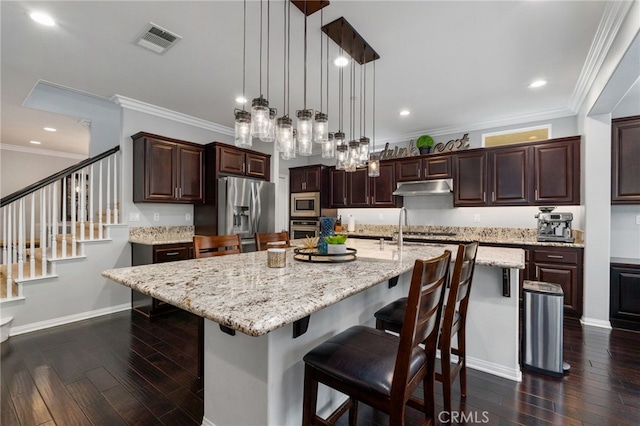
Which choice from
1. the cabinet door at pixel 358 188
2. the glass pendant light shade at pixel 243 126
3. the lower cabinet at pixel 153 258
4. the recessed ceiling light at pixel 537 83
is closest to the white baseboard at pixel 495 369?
the glass pendant light shade at pixel 243 126

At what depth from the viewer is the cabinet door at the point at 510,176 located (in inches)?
159

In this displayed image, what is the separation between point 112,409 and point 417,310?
2042 millimetres

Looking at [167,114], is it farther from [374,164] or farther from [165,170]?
[374,164]

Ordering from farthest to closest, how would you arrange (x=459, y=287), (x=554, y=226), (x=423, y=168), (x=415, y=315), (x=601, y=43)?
(x=423, y=168), (x=554, y=226), (x=601, y=43), (x=459, y=287), (x=415, y=315)

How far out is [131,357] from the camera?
246cm

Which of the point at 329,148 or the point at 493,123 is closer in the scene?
the point at 329,148

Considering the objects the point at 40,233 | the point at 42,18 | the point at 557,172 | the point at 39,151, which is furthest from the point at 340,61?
the point at 39,151

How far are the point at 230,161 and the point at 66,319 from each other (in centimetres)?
276

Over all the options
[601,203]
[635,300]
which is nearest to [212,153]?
[601,203]

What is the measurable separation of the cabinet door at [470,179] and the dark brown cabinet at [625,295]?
165 cm

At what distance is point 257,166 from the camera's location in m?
4.88

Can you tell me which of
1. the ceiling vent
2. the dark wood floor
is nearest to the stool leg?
the dark wood floor

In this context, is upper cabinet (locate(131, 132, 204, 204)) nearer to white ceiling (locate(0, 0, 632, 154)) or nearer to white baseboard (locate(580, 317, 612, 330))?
white ceiling (locate(0, 0, 632, 154))

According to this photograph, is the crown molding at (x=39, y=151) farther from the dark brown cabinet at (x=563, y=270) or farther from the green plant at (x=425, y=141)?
the dark brown cabinet at (x=563, y=270)
